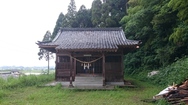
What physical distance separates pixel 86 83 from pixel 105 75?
5.52 ft

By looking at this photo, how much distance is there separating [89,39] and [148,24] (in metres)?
7.64

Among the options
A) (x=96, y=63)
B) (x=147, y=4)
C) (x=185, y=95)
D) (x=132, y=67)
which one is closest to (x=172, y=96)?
(x=185, y=95)

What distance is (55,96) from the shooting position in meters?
10.5

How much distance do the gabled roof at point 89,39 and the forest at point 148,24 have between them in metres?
3.23

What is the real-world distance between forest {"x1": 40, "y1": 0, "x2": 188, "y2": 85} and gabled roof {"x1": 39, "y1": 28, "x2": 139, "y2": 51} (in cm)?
323

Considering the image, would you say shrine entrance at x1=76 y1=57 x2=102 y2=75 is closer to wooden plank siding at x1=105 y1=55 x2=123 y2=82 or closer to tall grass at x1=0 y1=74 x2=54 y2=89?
wooden plank siding at x1=105 y1=55 x2=123 y2=82

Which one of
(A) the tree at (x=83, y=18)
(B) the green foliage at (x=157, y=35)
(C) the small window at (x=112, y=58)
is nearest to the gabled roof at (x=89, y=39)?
(C) the small window at (x=112, y=58)

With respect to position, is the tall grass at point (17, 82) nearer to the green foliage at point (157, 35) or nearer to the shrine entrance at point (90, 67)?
the shrine entrance at point (90, 67)

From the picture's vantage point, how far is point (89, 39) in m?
17.9

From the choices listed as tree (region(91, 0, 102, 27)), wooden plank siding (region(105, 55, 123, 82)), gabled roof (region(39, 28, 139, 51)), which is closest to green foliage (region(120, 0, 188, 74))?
gabled roof (region(39, 28, 139, 51))

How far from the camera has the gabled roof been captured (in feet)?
48.3

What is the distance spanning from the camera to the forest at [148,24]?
15191mm

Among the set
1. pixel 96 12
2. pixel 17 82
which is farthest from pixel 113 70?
pixel 96 12

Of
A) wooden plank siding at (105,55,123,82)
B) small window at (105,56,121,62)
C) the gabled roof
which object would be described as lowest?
wooden plank siding at (105,55,123,82)
